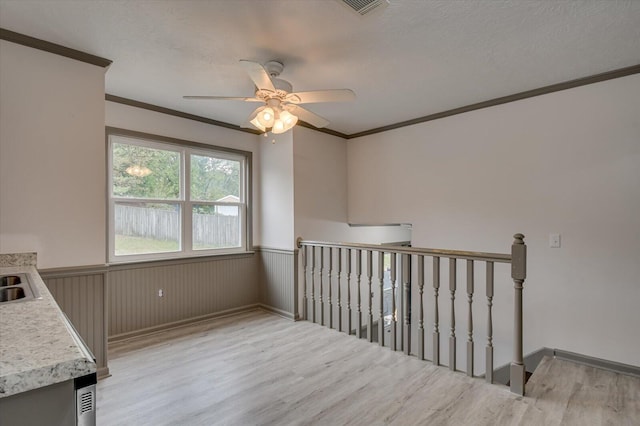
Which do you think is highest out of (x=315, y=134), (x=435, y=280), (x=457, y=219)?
(x=315, y=134)

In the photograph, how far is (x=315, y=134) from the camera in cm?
436

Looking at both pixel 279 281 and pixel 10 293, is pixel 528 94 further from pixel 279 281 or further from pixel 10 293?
pixel 10 293

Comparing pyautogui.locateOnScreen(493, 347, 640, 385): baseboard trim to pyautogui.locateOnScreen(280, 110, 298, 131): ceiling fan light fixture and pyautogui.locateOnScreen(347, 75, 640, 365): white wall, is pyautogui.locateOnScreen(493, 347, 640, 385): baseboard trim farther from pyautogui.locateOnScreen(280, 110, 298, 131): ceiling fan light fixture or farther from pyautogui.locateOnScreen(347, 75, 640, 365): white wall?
pyautogui.locateOnScreen(280, 110, 298, 131): ceiling fan light fixture

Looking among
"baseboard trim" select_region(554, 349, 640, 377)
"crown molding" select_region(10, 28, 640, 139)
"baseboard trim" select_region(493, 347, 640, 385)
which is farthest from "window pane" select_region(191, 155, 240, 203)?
"baseboard trim" select_region(554, 349, 640, 377)

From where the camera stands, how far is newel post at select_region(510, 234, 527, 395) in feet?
7.34

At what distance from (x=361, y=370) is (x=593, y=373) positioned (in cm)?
186

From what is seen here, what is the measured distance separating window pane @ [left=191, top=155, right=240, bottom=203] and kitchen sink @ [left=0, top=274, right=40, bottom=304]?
2.15m

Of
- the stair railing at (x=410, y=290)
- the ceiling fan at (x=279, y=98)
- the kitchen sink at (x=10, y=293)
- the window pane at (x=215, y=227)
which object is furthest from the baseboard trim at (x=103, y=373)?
the ceiling fan at (x=279, y=98)

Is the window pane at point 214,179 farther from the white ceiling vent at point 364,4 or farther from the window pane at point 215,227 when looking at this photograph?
the white ceiling vent at point 364,4

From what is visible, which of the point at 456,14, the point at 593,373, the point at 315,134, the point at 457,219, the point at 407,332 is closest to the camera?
the point at 456,14

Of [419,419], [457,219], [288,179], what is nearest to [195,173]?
[288,179]

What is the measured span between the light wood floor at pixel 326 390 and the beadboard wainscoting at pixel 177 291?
0.34 m

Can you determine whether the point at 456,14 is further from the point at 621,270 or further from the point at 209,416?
the point at 209,416

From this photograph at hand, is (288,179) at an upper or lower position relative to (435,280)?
upper
